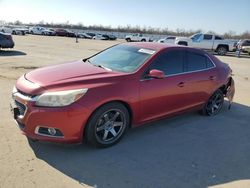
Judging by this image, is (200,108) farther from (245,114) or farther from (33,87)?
(33,87)

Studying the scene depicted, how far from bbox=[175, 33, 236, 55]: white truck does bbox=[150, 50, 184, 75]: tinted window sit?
2370cm

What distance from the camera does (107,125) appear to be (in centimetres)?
477

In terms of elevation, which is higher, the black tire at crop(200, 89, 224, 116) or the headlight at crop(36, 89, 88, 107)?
the headlight at crop(36, 89, 88, 107)

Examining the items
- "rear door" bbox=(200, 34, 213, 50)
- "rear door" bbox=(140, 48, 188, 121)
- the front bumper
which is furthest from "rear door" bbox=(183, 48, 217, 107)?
"rear door" bbox=(200, 34, 213, 50)

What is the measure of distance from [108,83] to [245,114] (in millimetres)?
4105

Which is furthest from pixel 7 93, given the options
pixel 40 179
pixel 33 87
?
pixel 40 179

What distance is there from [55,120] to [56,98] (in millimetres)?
302

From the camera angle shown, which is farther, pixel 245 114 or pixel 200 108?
pixel 245 114

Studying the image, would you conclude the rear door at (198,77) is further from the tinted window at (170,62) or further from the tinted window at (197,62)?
the tinted window at (170,62)

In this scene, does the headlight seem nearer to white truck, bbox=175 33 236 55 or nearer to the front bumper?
the front bumper

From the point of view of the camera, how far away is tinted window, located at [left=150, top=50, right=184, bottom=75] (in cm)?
549

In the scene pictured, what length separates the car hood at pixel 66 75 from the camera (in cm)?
453

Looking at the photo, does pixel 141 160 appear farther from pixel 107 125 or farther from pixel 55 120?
pixel 55 120

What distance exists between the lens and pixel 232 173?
14.0 ft
